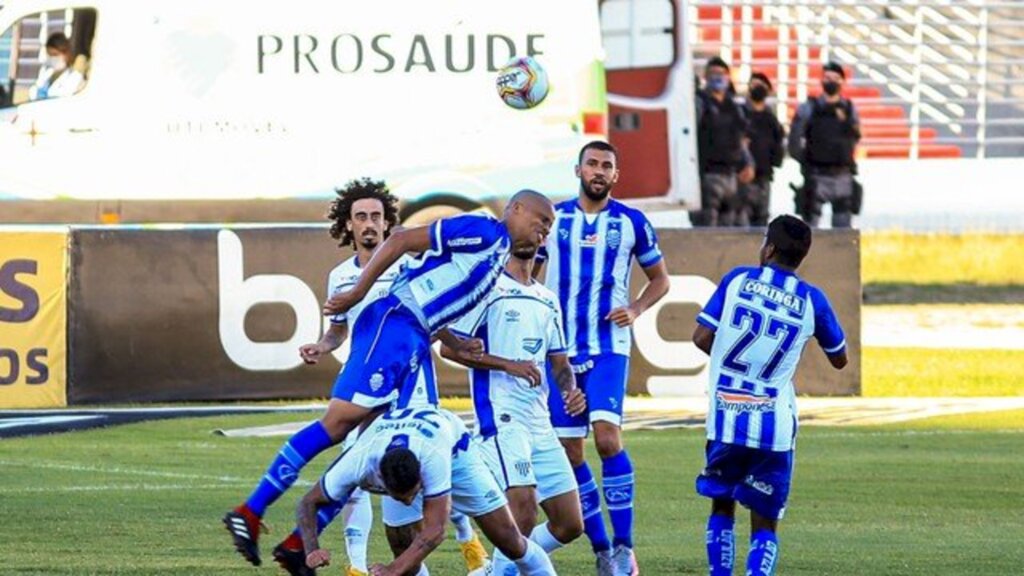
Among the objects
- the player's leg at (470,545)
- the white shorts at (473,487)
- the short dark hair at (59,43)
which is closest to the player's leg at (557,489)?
the player's leg at (470,545)

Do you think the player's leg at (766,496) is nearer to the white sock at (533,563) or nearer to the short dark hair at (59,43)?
the white sock at (533,563)

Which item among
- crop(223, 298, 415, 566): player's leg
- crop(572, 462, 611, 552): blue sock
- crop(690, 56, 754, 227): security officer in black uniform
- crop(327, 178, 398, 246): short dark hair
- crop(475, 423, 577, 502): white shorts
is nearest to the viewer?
crop(223, 298, 415, 566): player's leg

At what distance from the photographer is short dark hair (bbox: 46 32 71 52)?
2455cm

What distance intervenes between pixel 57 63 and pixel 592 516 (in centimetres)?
1416

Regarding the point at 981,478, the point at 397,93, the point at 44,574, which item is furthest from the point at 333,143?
the point at 44,574

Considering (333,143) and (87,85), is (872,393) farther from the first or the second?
(87,85)

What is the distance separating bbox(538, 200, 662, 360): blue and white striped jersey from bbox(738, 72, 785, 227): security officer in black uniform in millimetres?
14595

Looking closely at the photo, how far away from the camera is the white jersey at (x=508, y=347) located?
10.8 meters

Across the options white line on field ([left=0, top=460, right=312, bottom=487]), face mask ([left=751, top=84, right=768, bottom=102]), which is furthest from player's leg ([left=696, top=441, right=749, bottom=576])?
face mask ([left=751, top=84, right=768, bottom=102])

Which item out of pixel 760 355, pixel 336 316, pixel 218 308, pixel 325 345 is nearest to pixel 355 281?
pixel 336 316

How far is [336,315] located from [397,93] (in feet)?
44.4

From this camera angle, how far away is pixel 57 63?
969 inches

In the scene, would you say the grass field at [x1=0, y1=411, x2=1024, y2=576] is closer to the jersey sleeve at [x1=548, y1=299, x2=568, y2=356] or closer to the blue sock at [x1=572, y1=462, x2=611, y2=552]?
the blue sock at [x1=572, y1=462, x2=611, y2=552]

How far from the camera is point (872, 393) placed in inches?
885
